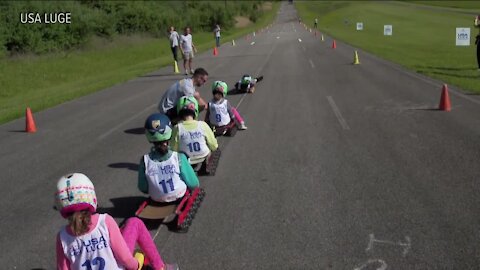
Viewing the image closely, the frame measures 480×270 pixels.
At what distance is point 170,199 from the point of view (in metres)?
6.42

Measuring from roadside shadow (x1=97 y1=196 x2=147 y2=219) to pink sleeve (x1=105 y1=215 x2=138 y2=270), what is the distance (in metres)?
2.67

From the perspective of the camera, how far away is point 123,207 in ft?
23.2

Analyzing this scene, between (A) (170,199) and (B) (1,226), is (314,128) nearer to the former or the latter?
(A) (170,199)

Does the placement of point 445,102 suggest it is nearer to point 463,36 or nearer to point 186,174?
point 186,174

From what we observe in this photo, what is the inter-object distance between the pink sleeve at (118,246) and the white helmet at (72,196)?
12.8 inches

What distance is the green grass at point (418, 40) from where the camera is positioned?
21453 millimetres

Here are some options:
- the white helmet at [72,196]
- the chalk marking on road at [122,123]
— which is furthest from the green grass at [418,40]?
the white helmet at [72,196]

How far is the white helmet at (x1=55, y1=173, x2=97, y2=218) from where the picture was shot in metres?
Result: 3.64

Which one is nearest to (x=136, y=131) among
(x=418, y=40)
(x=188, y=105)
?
(x=188, y=105)

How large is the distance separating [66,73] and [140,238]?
92.7 feet

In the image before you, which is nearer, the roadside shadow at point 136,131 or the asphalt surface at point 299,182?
the asphalt surface at point 299,182

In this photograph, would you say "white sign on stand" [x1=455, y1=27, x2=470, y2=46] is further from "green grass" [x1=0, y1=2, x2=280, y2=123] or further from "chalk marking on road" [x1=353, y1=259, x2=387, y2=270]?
"chalk marking on road" [x1=353, y1=259, x2=387, y2=270]

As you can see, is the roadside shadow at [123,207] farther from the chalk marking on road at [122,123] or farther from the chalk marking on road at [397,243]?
the chalk marking on road at [122,123]

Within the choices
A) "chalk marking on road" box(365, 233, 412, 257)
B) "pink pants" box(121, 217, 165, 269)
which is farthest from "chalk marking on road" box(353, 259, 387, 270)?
"pink pants" box(121, 217, 165, 269)
